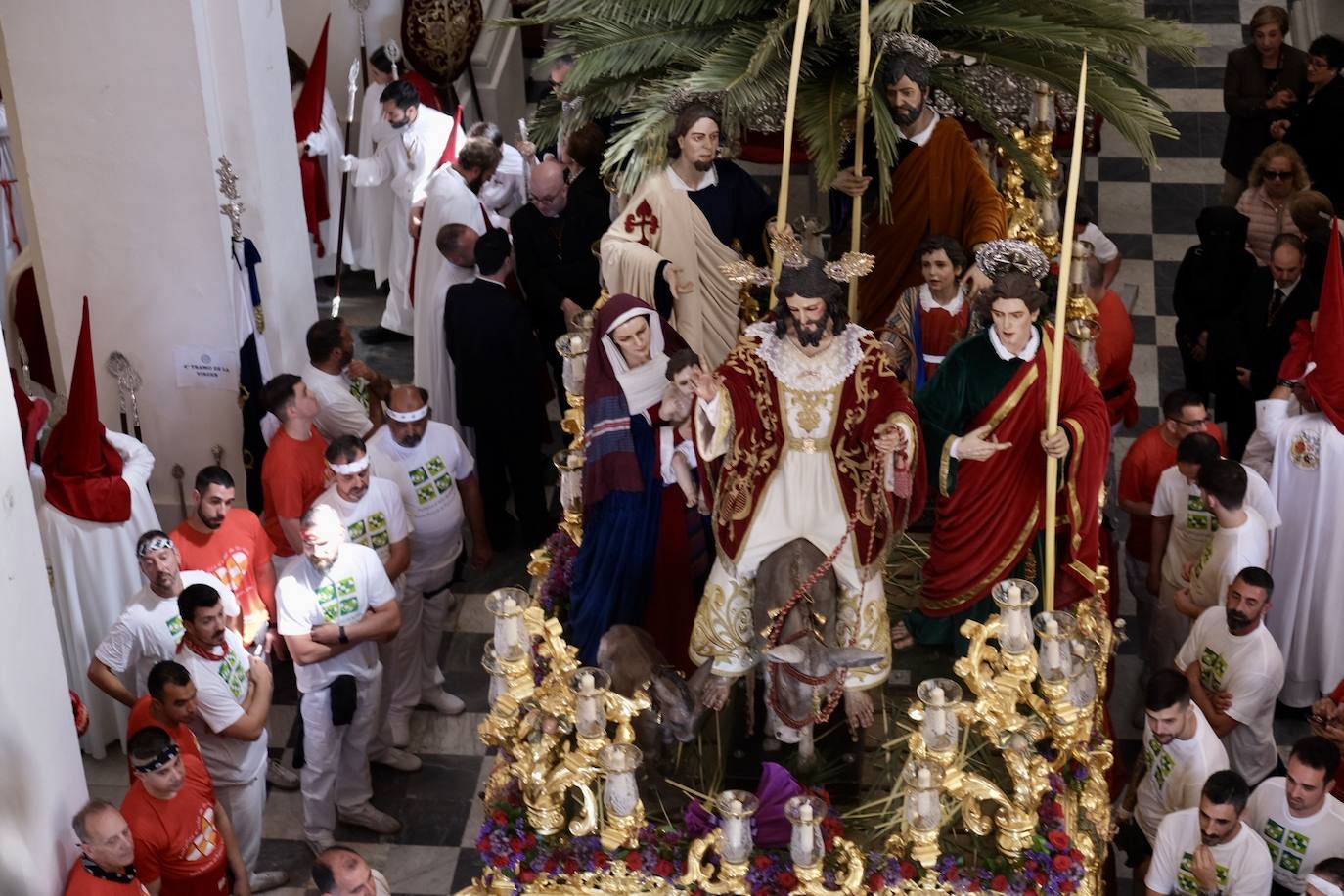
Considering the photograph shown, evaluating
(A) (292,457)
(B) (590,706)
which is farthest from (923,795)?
(A) (292,457)

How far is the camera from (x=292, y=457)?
8297 mm

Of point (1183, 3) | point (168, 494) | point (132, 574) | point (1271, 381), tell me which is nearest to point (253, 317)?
point (168, 494)

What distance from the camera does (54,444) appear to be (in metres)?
8.03

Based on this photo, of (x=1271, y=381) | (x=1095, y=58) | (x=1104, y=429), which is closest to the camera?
(x=1104, y=429)

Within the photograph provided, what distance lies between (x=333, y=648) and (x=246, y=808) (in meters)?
0.66

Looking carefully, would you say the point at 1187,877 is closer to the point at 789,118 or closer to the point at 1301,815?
the point at 1301,815

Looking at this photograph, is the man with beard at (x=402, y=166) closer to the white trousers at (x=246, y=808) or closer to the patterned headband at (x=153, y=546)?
the patterned headband at (x=153, y=546)

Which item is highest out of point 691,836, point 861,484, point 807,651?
point 861,484

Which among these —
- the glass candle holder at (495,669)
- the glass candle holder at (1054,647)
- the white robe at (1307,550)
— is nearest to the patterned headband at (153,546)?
the glass candle holder at (495,669)

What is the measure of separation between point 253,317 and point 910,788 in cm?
470

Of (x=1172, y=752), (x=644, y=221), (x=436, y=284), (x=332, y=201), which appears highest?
(x=644, y=221)

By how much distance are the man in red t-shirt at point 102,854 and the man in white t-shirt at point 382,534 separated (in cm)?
173

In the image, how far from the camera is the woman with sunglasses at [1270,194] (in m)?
9.94

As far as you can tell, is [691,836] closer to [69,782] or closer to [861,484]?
[861,484]
